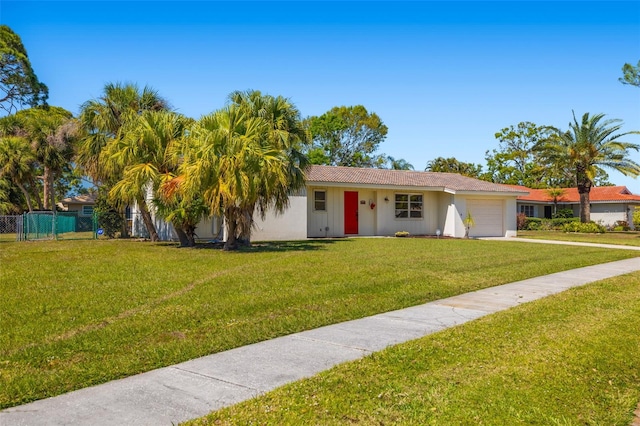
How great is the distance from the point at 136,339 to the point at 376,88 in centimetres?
2067

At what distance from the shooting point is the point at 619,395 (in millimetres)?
4395

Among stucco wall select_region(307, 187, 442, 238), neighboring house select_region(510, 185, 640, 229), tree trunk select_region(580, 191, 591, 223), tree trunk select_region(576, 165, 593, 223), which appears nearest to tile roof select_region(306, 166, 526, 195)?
stucco wall select_region(307, 187, 442, 238)

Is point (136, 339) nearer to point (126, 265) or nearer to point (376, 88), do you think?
point (126, 265)

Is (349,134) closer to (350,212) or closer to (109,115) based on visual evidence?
(350,212)

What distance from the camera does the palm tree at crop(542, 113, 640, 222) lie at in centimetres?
3531

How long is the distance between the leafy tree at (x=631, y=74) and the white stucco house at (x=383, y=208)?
10.5 m

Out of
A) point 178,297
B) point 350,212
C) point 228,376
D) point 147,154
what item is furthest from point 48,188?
point 228,376

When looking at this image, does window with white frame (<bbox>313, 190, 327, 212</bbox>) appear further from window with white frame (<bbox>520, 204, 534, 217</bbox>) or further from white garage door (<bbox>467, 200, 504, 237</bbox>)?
window with white frame (<bbox>520, 204, 534, 217</bbox>)

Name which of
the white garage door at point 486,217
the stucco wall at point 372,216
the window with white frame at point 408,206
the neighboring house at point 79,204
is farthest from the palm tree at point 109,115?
the neighboring house at point 79,204

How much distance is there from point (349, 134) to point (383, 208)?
30960mm

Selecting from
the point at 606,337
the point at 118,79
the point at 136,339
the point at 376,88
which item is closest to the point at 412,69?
the point at 376,88

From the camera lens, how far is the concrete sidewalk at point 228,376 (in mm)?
3801

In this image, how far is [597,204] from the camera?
43125 millimetres

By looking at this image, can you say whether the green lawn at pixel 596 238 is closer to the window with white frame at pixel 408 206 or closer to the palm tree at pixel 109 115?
the window with white frame at pixel 408 206
